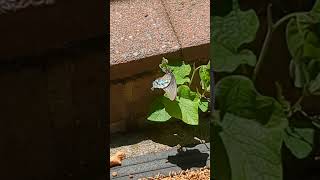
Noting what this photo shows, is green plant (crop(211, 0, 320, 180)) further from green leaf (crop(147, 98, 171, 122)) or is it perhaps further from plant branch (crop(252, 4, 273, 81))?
green leaf (crop(147, 98, 171, 122))

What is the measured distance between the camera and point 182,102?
123 inches

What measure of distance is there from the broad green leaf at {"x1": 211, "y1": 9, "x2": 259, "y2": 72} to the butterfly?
0.92 metres

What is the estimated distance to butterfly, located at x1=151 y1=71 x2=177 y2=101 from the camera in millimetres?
3020

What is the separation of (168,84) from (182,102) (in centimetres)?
13

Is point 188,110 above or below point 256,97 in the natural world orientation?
below

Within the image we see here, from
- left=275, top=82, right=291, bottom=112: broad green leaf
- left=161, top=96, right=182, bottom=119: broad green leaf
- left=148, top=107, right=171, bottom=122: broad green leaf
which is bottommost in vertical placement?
left=148, top=107, right=171, bottom=122: broad green leaf

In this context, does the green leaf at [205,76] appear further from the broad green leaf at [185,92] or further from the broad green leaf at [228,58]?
the broad green leaf at [228,58]
